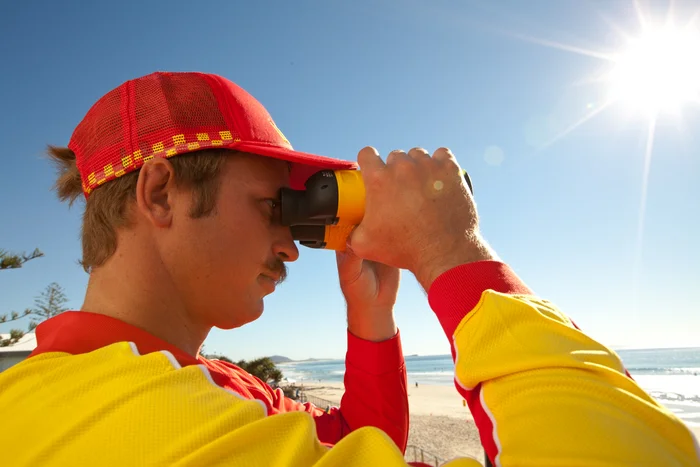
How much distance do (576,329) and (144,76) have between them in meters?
1.39

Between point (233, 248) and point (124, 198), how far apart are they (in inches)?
14.1

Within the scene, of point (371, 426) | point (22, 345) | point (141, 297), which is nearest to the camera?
point (371, 426)

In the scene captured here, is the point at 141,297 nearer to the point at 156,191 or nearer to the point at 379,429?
the point at 156,191

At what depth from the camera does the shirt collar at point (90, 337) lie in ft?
3.24

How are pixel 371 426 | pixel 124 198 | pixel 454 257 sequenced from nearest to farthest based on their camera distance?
pixel 371 426
pixel 454 257
pixel 124 198

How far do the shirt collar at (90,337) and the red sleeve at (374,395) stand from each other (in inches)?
36.3

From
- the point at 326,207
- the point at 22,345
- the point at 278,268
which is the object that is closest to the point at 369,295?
the point at 278,268

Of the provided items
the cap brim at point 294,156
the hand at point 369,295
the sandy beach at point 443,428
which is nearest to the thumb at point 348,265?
the hand at point 369,295

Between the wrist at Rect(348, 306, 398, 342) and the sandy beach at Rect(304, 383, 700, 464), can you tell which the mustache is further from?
the sandy beach at Rect(304, 383, 700, 464)

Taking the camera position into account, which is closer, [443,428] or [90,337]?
[90,337]

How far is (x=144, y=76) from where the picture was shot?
146 centimetres

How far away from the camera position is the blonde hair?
1.33 meters

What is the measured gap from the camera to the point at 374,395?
1.84m

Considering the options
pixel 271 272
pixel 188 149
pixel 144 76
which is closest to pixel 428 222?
pixel 271 272
